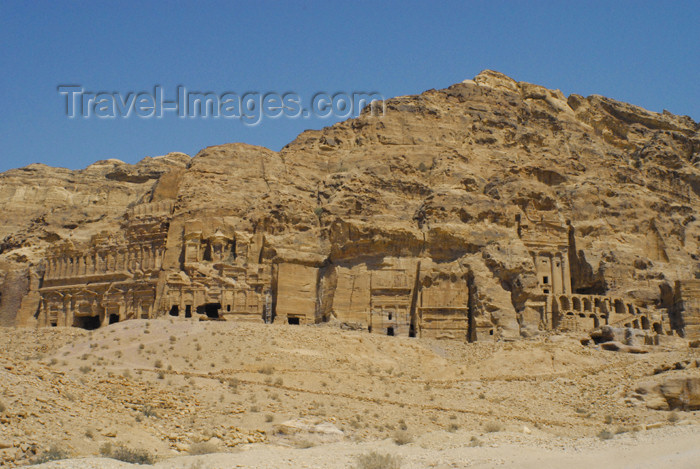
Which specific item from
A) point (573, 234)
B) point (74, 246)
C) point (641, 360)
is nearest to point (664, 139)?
point (573, 234)

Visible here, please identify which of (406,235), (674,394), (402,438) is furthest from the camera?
(406,235)

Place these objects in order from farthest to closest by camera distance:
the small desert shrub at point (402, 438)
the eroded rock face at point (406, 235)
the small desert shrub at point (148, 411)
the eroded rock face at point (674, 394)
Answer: the eroded rock face at point (406, 235) < the eroded rock face at point (674, 394) < the small desert shrub at point (148, 411) < the small desert shrub at point (402, 438)

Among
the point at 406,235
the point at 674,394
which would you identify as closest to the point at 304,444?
the point at 674,394

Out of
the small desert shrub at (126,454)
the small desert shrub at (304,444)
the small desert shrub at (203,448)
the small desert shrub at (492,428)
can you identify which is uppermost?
the small desert shrub at (126,454)

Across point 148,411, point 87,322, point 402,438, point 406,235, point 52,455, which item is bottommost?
point 402,438

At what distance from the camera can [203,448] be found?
Answer: 2266 centimetres

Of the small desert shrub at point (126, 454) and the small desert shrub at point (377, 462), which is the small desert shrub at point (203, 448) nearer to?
the small desert shrub at point (126, 454)

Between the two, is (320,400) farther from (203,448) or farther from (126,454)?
(126,454)

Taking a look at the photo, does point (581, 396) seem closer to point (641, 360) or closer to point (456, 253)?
point (641, 360)

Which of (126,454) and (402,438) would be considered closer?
(126,454)

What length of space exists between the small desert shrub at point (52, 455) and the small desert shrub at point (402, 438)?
9.69 metres

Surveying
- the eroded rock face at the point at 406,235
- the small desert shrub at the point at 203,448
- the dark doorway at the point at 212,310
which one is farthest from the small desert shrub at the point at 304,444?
the dark doorway at the point at 212,310

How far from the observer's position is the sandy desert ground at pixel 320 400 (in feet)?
70.7

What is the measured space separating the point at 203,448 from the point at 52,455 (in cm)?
453
